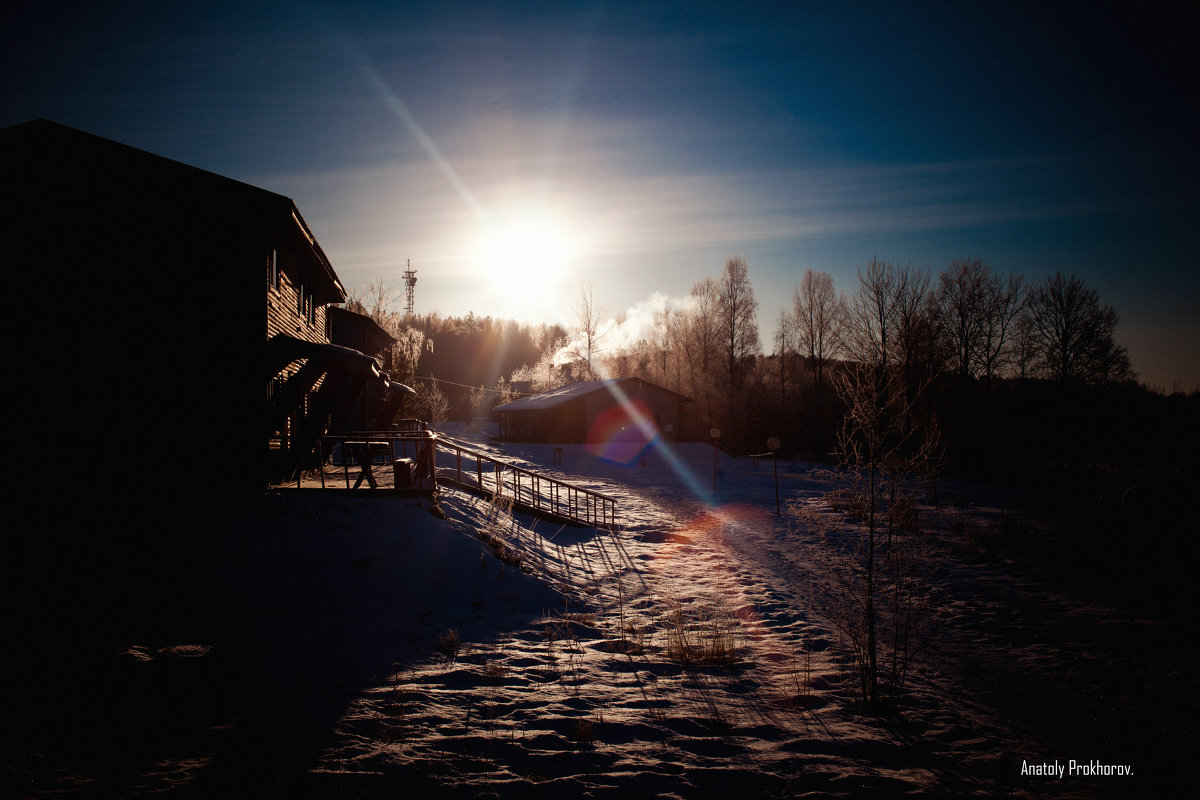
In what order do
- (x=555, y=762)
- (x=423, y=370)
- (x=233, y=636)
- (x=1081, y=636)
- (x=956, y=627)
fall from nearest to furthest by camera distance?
(x=555, y=762), (x=233, y=636), (x=1081, y=636), (x=956, y=627), (x=423, y=370)

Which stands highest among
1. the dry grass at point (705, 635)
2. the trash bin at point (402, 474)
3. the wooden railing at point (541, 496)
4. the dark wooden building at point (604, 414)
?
the dark wooden building at point (604, 414)

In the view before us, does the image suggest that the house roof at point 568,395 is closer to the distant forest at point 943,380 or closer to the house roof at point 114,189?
the distant forest at point 943,380

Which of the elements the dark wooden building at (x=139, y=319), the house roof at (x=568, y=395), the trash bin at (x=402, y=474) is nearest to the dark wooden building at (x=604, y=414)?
the house roof at (x=568, y=395)

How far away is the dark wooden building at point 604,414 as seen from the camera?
41.6 metres

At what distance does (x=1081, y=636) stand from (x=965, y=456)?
107 feet

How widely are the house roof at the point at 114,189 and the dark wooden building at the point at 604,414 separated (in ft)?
102

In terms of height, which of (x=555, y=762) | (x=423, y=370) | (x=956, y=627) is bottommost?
(x=956, y=627)

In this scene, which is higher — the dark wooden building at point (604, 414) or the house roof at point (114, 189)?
the house roof at point (114, 189)

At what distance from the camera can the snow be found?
4.23 meters

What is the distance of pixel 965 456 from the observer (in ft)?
117

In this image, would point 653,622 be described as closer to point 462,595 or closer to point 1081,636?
point 462,595

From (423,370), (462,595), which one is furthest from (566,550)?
(423,370)

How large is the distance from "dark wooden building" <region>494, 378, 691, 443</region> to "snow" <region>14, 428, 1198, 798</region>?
29.9 m

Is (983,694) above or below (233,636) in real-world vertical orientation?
below
